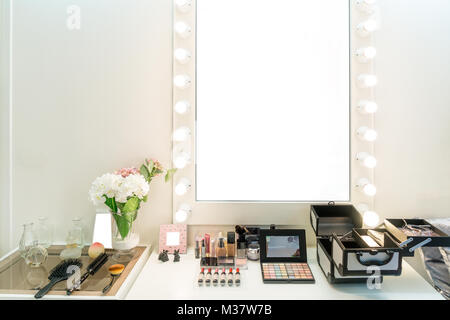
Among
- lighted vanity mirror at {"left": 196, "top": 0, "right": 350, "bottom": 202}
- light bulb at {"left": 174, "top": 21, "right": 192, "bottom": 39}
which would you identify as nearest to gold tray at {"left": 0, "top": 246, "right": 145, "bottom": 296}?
lighted vanity mirror at {"left": 196, "top": 0, "right": 350, "bottom": 202}

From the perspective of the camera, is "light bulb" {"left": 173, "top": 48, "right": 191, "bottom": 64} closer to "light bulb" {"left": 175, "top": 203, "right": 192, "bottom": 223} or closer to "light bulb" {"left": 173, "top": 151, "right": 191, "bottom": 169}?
"light bulb" {"left": 173, "top": 151, "right": 191, "bottom": 169}

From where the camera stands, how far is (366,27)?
1.32 meters

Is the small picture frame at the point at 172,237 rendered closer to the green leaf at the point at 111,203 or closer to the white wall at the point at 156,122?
the white wall at the point at 156,122

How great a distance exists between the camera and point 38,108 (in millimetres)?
1381

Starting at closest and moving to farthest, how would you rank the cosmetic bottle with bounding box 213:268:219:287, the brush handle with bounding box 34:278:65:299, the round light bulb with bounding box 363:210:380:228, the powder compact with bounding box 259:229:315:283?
the brush handle with bounding box 34:278:65:299
the cosmetic bottle with bounding box 213:268:219:287
the powder compact with bounding box 259:229:315:283
the round light bulb with bounding box 363:210:380:228

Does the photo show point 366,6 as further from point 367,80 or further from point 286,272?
point 286,272

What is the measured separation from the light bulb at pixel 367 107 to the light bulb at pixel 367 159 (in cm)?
21

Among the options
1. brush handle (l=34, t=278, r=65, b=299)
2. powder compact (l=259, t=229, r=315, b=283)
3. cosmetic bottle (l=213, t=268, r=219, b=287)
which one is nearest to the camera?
brush handle (l=34, t=278, r=65, b=299)

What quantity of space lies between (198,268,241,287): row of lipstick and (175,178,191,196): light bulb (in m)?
0.39

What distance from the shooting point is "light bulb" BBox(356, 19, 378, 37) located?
1.32 m

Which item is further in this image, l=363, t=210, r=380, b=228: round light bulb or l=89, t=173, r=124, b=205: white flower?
l=363, t=210, r=380, b=228: round light bulb

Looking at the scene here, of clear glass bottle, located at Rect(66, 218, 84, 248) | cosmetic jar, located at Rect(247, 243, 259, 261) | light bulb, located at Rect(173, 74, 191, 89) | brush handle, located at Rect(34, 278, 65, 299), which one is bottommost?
brush handle, located at Rect(34, 278, 65, 299)
